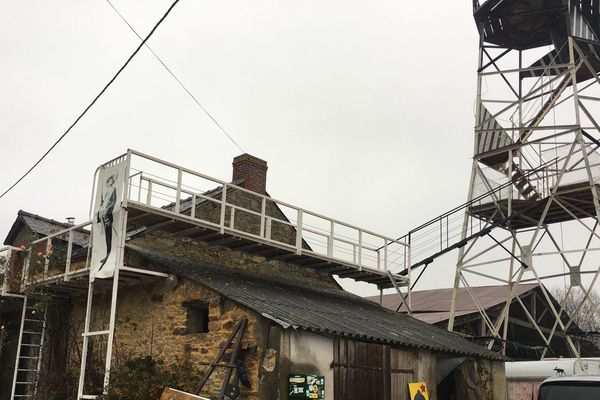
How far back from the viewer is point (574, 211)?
746 inches

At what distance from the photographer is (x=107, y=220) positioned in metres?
A: 12.9

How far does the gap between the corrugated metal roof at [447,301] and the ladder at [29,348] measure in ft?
40.8

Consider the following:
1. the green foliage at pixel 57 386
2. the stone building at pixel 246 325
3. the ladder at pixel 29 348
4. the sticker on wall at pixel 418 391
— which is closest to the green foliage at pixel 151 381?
the stone building at pixel 246 325

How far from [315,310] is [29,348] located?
8769 mm

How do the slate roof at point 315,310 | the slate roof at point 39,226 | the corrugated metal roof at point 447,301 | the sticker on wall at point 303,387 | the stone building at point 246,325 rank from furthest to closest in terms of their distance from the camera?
1. the corrugated metal roof at point 447,301
2. the slate roof at point 39,226
3. the slate roof at point 315,310
4. the stone building at point 246,325
5. the sticker on wall at point 303,387

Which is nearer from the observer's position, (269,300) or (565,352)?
(269,300)

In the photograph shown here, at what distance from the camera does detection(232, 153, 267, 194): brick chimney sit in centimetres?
1873

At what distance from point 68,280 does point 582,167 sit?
14.4 meters

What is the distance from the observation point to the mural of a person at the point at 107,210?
12.7 m

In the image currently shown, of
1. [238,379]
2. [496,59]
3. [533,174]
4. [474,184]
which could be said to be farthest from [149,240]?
[496,59]

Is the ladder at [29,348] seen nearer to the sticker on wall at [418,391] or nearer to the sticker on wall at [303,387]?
the sticker on wall at [303,387]

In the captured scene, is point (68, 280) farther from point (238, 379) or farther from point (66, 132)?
point (238, 379)

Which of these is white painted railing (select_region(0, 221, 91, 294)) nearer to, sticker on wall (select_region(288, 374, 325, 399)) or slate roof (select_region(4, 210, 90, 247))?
slate roof (select_region(4, 210, 90, 247))

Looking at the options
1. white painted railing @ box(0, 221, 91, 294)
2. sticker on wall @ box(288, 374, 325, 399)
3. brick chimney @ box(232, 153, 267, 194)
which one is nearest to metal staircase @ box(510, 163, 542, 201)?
brick chimney @ box(232, 153, 267, 194)
